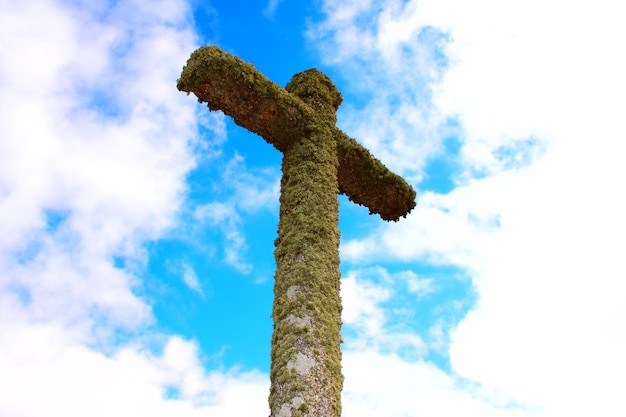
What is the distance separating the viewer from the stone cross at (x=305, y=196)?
5309mm

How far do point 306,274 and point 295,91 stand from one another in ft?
9.79

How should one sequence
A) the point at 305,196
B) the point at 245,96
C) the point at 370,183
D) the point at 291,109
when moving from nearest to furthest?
the point at 305,196
the point at 245,96
the point at 291,109
the point at 370,183

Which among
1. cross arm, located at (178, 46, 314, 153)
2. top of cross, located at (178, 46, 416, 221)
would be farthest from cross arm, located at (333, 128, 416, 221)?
cross arm, located at (178, 46, 314, 153)

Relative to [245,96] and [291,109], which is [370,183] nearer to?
[291,109]

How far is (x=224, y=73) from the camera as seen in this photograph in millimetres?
6664

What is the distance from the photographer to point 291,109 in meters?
7.13

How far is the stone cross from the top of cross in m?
0.01

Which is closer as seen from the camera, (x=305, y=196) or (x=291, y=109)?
(x=305, y=196)

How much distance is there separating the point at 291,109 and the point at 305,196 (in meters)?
1.29

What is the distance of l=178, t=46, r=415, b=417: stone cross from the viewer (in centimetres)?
531

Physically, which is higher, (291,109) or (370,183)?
(291,109)

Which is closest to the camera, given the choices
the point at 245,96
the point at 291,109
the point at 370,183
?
the point at 245,96

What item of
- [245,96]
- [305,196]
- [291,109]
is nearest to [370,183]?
[291,109]

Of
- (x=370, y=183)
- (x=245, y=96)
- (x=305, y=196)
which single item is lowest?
(x=305, y=196)
